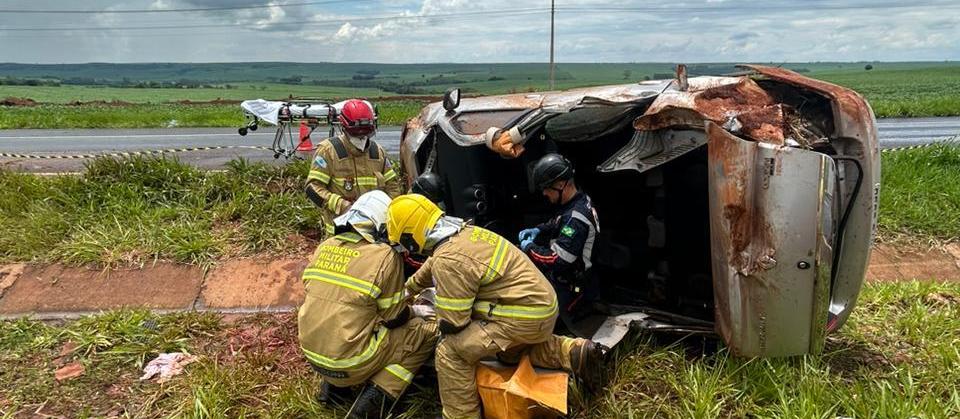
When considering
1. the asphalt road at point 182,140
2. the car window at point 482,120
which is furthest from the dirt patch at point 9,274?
the car window at point 482,120

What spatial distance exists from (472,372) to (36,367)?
10.2 feet

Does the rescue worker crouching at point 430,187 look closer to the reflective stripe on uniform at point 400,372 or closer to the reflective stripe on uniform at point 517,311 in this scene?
the reflective stripe on uniform at point 400,372

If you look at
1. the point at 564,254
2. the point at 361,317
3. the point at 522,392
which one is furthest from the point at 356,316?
the point at 564,254

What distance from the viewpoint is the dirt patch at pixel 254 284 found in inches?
224

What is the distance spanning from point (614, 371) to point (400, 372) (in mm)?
1183

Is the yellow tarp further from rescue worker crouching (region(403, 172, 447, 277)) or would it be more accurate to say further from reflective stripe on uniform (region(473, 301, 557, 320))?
rescue worker crouching (region(403, 172, 447, 277))

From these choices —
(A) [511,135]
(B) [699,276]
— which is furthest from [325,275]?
(B) [699,276]

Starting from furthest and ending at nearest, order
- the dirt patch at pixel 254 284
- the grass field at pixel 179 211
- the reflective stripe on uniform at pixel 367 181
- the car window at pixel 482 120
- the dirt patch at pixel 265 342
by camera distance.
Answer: the grass field at pixel 179 211 → the dirt patch at pixel 254 284 → the reflective stripe on uniform at pixel 367 181 → the car window at pixel 482 120 → the dirt patch at pixel 265 342

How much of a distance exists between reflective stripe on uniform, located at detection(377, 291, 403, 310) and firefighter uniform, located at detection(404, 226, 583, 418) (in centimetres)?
29

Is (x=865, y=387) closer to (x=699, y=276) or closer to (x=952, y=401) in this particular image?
(x=952, y=401)

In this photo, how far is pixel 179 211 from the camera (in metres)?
6.55

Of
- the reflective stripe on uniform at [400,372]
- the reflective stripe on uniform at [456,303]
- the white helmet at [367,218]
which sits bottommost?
the reflective stripe on uniform at [400,372]

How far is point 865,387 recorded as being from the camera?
3.36 m

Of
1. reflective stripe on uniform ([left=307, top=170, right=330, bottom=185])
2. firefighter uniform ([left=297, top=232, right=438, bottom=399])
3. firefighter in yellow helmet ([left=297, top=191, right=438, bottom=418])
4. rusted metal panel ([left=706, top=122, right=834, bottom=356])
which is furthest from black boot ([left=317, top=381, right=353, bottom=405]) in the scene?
rusted metal panel ([left=706, top=122, right=834, bottom=356])
